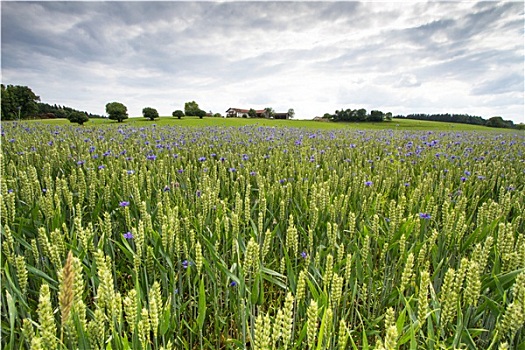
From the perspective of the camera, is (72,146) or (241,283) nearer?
(241,283)

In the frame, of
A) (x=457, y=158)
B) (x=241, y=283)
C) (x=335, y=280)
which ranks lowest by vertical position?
(x=241, y=283)

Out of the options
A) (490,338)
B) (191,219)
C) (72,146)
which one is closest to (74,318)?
(191,219)

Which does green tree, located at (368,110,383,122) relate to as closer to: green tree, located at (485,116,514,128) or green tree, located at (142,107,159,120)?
green tree, located at (485,116,514,128)

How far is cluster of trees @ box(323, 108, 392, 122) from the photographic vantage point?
5019 centimetres

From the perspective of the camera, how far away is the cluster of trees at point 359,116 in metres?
50.2

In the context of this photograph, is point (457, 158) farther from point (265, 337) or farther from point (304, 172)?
A: point (265, 337)

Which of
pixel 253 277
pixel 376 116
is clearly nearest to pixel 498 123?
pixel 376 116

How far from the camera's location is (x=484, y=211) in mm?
2521

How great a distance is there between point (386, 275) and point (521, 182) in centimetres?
369

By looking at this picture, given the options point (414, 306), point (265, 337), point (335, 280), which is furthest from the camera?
point (414, 306)

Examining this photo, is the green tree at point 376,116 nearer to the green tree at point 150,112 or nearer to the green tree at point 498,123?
the green tree at point 498,123

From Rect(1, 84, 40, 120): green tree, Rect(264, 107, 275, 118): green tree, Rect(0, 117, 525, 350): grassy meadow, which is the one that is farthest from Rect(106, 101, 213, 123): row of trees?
Rect(0, 117, 525, 350): grassy meadow

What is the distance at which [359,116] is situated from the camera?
5525 cm

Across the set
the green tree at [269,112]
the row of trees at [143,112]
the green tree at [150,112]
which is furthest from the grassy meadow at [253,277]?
the green tree at [269,112]
